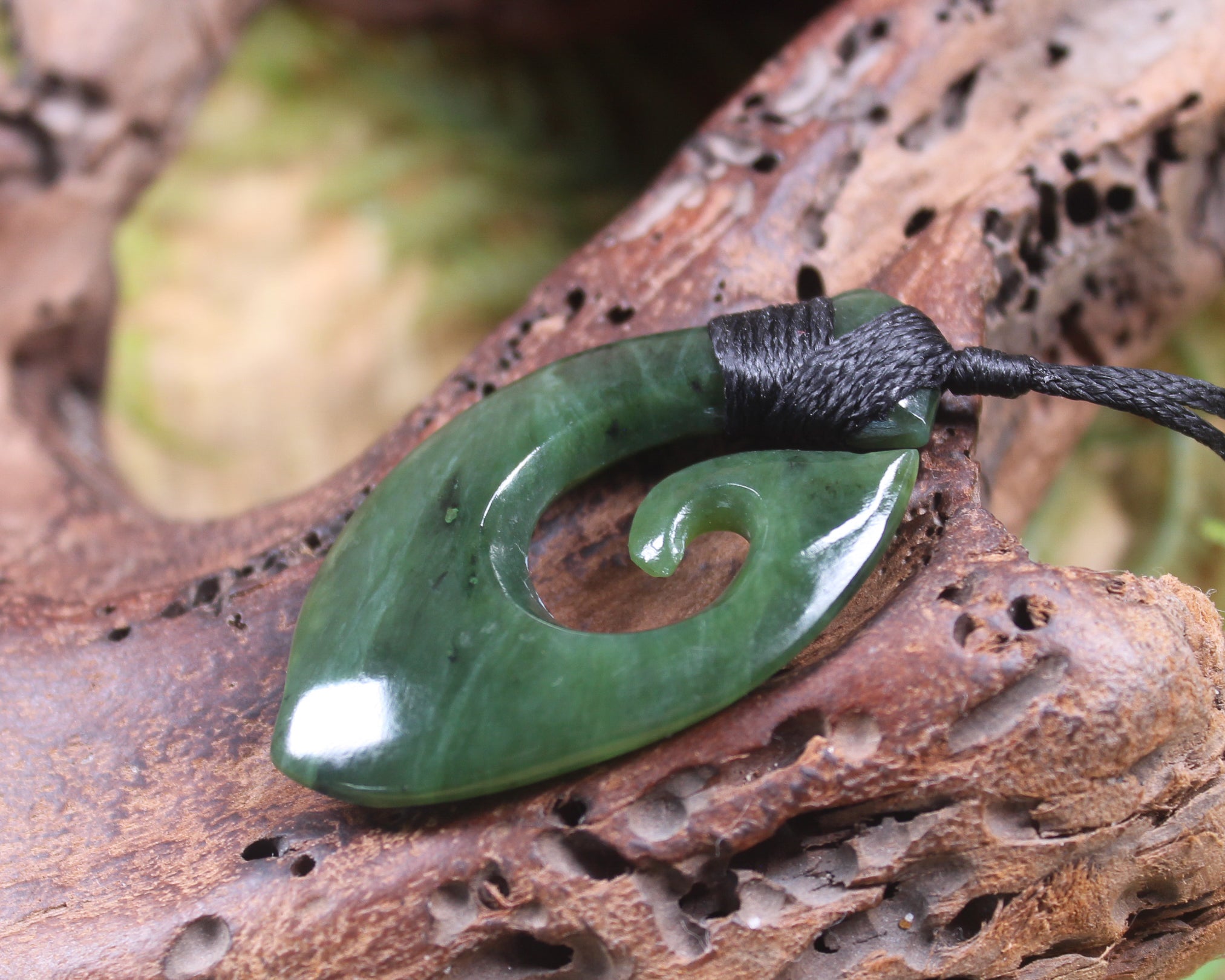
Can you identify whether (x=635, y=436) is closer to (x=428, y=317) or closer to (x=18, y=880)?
(x=18, y=880)

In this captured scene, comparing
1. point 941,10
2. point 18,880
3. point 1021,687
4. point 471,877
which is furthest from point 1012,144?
point 18,880

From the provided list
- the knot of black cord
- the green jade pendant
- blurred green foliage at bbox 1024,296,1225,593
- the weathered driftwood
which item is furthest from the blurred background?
the green jade pendant

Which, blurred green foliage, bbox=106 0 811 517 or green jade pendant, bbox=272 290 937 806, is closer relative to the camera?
green jade pendant, bbox=272 290 937 806

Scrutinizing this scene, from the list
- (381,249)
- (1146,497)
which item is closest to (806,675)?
(1146,497)

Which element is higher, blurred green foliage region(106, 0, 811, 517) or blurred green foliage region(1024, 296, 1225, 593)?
blurred green foliage region(106, 0, 811, 517)

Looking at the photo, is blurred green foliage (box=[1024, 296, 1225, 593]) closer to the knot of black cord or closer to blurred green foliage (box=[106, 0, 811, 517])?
the knot of black cord

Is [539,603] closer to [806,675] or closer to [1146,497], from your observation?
[806,675]
